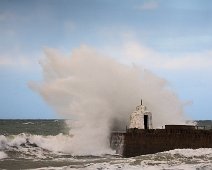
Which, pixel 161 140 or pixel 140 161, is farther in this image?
Answer: pixel 161 140

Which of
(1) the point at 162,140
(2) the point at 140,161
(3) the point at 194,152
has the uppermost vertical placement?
(1) the point at 162,140

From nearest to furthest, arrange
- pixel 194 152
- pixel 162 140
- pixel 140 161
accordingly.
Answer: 1. pixel 140 161
2. pixel 194 152
3. pixel 162 140

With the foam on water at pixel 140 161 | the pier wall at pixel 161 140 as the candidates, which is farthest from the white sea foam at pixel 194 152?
the pier wall at pixel 161 140

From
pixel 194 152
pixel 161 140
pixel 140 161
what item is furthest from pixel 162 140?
pixel 140 161

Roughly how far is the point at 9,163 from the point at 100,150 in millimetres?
10994

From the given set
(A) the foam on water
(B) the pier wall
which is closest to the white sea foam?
(A) the foam on water

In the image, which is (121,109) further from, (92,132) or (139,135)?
(139,135)

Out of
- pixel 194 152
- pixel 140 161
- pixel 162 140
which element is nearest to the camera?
pixel 140 161

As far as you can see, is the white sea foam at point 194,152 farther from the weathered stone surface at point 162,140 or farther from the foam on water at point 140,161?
the weathered stone surface at point 162,140

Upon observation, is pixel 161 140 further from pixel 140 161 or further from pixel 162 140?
pixel 140 161

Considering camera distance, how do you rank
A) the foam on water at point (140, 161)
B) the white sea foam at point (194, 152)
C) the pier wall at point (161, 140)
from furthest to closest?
the pier wall at point (161, 140), the white sea foam at point (194, 152), the foam on water at point (140, 161)

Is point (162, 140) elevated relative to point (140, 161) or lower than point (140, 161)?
elevated

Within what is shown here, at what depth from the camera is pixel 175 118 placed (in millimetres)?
47688

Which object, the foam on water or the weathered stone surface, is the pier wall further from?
the foam on water
